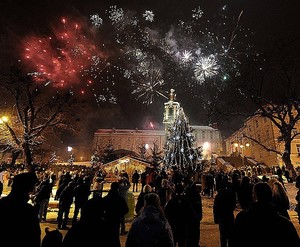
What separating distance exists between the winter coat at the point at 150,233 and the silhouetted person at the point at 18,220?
1.33 meters

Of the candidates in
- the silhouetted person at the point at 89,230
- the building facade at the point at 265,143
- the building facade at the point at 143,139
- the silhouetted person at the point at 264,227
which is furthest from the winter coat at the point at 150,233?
the building facade at the point at 143,139

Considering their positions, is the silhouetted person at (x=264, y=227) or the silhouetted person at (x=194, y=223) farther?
the silhouetted person at (x=194, y=223)

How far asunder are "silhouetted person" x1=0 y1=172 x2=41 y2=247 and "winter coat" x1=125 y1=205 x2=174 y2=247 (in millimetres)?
1328

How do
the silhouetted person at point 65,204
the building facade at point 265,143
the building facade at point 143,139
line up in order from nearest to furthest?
1. the silhouetted person at point 65,204
2. the building facade at point 265,143
3. the building facade at point 143,139

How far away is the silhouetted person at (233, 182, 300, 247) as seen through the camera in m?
2.56

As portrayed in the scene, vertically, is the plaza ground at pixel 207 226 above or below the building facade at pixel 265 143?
below

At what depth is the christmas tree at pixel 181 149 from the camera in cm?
2670

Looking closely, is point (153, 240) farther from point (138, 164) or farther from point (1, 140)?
point (138, 164)

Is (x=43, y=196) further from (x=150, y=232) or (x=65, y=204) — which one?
(x=150, y=232)

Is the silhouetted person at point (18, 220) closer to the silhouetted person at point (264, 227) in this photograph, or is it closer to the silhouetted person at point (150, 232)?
the silhouetted person at point (150, 232)

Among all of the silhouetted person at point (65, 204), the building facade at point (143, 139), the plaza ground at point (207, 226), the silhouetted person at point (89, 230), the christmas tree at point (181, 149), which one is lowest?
the plaza ground at point (207, 226)

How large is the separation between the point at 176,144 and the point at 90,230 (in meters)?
25.6

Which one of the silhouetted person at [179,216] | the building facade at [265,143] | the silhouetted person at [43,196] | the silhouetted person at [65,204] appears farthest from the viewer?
the building facade at [265,143]

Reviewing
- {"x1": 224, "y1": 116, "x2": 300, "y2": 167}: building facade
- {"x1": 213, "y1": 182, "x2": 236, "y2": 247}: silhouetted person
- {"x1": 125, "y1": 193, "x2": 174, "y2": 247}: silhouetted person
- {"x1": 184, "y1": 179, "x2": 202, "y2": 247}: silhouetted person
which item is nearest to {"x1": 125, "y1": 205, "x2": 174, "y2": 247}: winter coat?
{"x1": 125, "y1": 193, "x2": 174, "y2": 247}: silhouetted person
